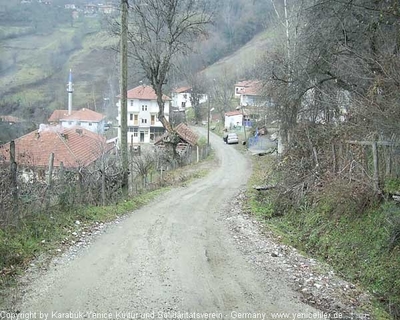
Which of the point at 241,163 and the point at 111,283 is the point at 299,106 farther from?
the point at 241,163

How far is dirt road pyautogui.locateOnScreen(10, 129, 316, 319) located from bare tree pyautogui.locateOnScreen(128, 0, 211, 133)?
17.3 meters

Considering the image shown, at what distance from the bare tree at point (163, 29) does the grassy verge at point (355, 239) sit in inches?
678

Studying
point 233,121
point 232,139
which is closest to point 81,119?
point 232,139

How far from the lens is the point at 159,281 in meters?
6.45

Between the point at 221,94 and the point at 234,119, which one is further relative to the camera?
the point at 221,94

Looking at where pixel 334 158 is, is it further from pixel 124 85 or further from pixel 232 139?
pixel 232 139

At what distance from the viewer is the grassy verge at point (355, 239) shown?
21.1 feet

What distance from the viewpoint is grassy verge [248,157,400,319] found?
6439 mm

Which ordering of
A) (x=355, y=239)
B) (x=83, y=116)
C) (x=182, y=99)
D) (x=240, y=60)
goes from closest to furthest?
(x=355, y=239) → (x=83, y=116) → (x=182, y=99) → (x=240, y=60)

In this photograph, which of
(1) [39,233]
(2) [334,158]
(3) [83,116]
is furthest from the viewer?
(3) [83,116]

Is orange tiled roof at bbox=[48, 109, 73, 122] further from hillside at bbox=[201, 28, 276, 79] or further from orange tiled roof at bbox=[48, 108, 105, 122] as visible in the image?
hillside at bbox=[201, 28, 276, 79]

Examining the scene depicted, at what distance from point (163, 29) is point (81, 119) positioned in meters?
27.9

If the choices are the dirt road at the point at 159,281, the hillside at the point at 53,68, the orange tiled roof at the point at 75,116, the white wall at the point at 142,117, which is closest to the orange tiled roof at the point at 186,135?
the hillside at the point at 53,68

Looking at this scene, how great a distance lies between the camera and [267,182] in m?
15.8
